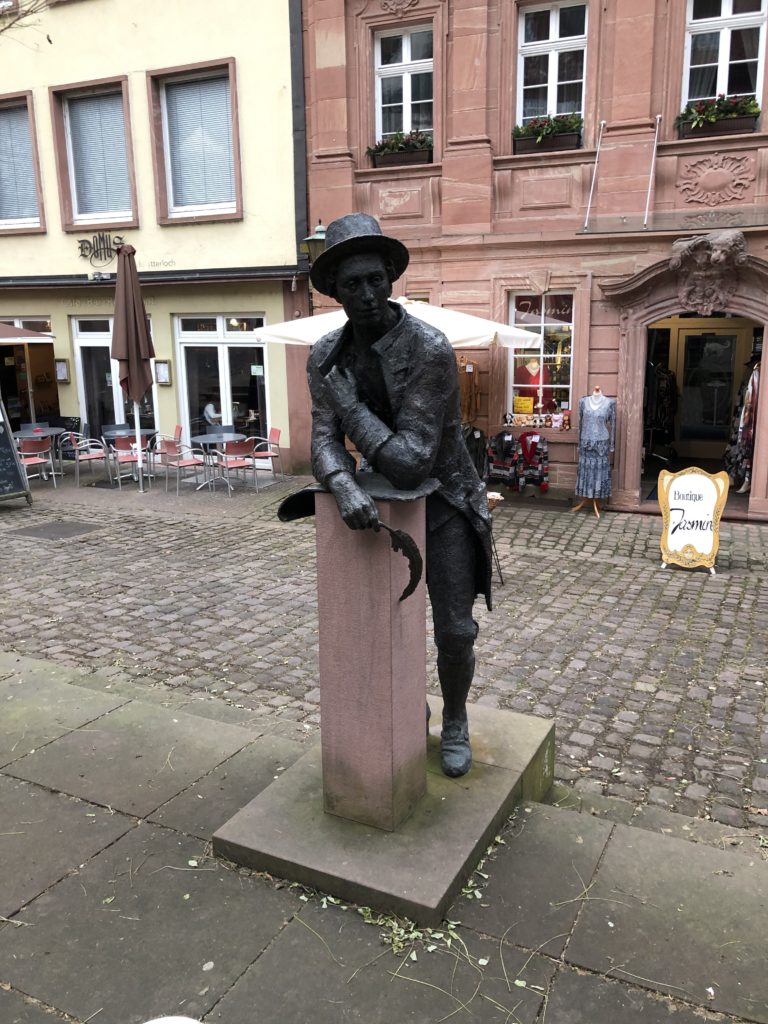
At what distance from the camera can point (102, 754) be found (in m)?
4.00

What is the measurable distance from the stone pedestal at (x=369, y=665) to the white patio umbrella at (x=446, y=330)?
625 cm

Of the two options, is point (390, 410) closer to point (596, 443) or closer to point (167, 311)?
point (596, 443)

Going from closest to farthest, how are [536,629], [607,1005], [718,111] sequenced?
[607,1005], [536,629], [718,111]

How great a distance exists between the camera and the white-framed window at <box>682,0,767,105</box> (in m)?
10.1

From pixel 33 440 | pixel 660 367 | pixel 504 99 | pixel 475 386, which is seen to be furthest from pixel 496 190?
pixel 33 440

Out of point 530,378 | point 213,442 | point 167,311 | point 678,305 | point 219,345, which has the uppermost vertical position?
point 167,311

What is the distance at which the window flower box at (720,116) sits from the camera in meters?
10.0

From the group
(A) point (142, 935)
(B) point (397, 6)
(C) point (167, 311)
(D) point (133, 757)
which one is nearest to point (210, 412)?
(C) point (167, 311)

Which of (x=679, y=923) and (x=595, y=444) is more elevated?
(x=595, y=444)

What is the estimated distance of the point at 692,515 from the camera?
8250 millimetres

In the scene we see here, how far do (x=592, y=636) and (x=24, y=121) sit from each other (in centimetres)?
1437

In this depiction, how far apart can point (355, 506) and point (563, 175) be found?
9718mm

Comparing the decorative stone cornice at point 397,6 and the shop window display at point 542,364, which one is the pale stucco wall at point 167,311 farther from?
the decorative stone cornice at point 397,6

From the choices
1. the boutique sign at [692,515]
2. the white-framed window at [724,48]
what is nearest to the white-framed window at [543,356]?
the white-framed window at [724,48]
